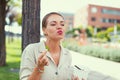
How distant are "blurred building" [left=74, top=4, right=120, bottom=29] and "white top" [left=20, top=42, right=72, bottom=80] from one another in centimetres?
9812

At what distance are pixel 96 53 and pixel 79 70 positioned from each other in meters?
20.6

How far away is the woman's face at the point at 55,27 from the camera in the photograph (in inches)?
137

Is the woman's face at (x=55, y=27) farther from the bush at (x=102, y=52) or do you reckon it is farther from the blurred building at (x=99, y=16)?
the blurred building at (x=99, y=16)

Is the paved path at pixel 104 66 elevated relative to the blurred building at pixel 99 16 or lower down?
lower down

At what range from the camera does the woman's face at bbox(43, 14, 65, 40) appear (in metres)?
3.47

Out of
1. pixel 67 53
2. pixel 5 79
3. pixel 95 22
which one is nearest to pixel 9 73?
pixel 5 79

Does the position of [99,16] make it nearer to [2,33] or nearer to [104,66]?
[104,66]

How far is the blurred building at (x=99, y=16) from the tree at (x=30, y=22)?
96.1m

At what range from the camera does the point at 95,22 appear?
337 ft

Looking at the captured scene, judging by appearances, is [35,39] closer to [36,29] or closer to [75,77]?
[36,29]

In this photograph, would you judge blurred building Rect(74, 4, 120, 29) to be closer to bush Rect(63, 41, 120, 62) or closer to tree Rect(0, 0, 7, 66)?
bush Rect(63, 41, 120, 62)

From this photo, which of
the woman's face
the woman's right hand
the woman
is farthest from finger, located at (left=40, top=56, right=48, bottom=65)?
the woman's face

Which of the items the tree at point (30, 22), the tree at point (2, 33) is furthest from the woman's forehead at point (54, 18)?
the tree at point (2, 33)

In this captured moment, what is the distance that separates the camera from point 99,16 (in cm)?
10262
